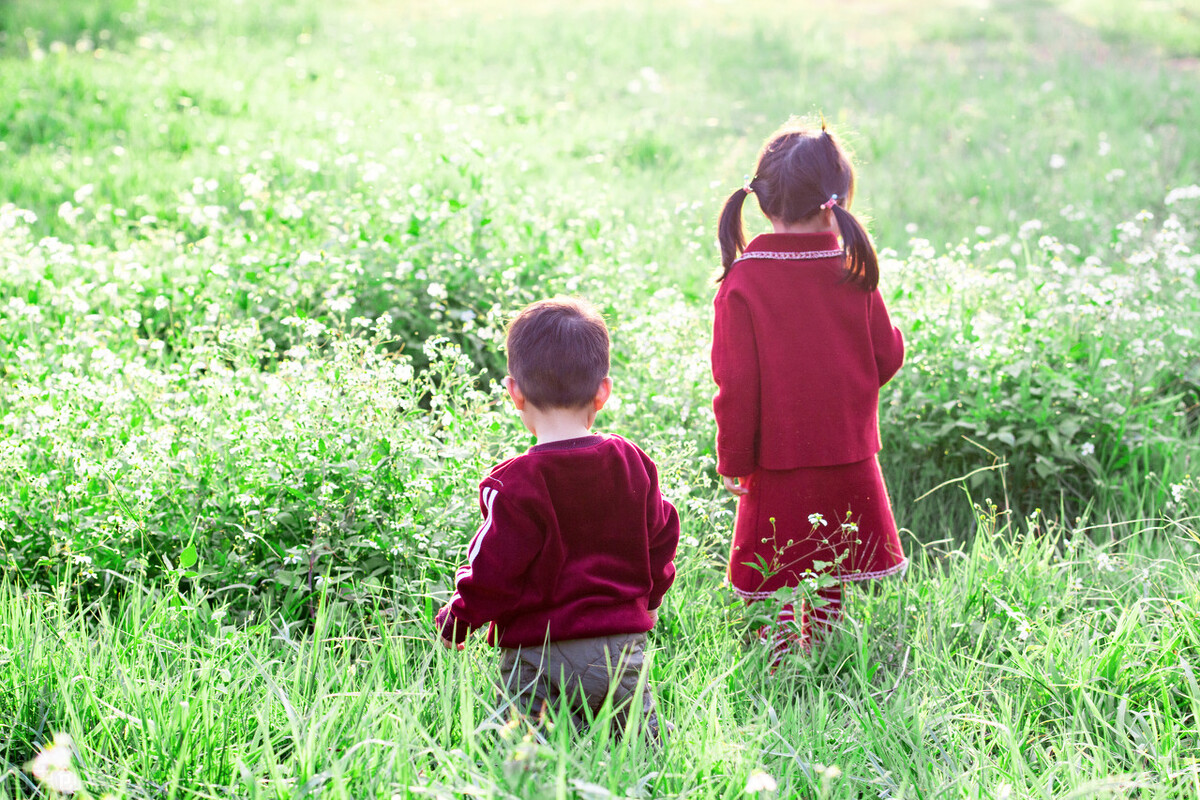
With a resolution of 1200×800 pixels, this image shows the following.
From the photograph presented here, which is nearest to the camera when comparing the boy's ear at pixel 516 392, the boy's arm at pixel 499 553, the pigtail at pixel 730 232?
the boy's arm at pixel 499 553

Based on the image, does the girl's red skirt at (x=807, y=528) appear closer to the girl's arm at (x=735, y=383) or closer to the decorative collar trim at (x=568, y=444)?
the girl's arm at (x=735, y=383)

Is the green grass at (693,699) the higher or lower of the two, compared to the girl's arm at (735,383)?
lower

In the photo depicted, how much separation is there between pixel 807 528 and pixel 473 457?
1.10m

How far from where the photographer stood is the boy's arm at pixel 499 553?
212cm

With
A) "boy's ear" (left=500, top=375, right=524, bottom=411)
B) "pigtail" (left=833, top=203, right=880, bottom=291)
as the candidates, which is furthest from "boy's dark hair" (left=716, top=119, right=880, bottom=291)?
"boy's ear" (left=500, top=375, right=524, bottom=411)

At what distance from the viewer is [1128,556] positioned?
3.31 metres

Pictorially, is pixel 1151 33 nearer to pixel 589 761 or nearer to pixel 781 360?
pixel 781 360

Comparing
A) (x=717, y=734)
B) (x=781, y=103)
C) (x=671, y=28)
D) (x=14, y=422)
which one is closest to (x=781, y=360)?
(x=717, y=734)

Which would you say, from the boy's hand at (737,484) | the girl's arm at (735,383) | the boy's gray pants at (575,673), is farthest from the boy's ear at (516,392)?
the boy's hand at (737,484)

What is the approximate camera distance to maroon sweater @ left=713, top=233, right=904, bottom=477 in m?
→ 2.92

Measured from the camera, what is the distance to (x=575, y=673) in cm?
223

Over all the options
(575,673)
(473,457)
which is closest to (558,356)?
(575,673)

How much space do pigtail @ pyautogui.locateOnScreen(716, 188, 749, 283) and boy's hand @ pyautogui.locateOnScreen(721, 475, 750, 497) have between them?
62 cm

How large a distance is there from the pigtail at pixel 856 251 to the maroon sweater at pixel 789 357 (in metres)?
0.03
